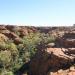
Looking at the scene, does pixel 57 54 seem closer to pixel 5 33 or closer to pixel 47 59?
pixel 47 59

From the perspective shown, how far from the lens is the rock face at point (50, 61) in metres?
28.3

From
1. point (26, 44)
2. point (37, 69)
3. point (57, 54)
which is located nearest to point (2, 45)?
point (26, 44)

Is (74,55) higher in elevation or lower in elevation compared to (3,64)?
higher

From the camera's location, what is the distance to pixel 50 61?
1179 inches

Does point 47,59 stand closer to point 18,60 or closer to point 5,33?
point 18,60

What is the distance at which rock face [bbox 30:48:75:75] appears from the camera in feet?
92.8

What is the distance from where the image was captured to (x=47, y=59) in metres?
31.0

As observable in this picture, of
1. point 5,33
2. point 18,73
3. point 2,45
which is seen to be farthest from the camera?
point 5,33

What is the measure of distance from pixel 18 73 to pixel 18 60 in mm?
8798

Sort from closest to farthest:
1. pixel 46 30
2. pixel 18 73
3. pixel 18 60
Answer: pixel 18 73 < pixel 18 60 < pixel 46 30

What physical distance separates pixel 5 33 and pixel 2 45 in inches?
533

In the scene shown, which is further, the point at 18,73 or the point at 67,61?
the point at 18,73

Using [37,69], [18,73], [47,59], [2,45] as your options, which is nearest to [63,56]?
[47,59]

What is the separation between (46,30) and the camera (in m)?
90.2
